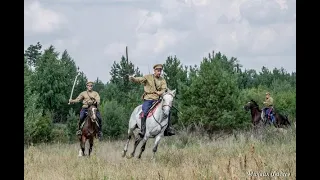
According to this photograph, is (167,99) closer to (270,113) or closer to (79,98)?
(79,98)

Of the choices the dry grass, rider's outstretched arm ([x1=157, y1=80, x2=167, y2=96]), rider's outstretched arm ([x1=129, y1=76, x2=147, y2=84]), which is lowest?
the dry grass

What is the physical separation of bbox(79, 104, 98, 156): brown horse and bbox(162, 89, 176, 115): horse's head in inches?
27.0

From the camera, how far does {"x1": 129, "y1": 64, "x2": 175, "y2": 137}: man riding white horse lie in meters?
5.45

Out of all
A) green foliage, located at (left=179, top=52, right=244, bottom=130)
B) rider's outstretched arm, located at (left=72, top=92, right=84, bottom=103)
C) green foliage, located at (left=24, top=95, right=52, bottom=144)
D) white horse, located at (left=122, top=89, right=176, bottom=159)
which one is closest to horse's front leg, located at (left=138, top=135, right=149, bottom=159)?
white horse, located at (left=122, top=89, right=176, bottom=159)

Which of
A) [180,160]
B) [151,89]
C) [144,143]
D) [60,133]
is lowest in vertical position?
[180,160]

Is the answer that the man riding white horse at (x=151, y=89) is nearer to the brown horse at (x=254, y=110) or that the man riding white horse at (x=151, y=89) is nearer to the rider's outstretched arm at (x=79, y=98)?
the rider's outstretched arm at (x=79, y=98)

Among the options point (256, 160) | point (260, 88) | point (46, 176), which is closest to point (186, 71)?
point (260, 88)

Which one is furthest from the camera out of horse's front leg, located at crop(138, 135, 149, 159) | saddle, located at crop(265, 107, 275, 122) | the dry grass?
saddle, located at crop(265, 107, 275, 122)

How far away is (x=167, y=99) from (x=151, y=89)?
0.21 meters

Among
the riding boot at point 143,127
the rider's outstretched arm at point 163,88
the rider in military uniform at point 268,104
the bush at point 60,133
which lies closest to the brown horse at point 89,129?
the bush at point 60,133

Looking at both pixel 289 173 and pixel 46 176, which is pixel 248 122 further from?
pixel 46 176

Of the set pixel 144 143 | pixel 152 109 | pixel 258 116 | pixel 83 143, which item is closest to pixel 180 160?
pixel 144 143

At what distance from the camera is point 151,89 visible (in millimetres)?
5641

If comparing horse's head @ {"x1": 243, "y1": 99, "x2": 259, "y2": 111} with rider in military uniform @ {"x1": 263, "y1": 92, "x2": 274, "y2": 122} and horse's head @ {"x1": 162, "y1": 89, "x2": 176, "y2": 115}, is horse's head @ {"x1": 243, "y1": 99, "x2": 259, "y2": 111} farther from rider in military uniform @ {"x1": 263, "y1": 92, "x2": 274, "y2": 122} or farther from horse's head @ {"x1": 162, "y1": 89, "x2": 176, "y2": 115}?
horse's head @ {"x1": 162, "y1": 89, "x2": 176, "y2": 115}
